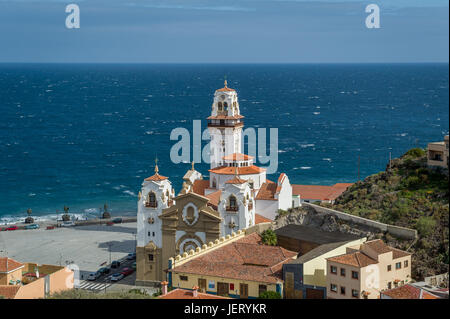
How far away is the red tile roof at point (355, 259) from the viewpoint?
4729 centimetres

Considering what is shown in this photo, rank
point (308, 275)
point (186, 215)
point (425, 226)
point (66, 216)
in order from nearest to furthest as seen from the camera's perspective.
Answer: point (308, 275) → point (425, 226) → point (186, 215) → point (66, 216)

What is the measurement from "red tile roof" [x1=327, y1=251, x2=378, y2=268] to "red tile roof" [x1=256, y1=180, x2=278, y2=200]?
74.5 feet

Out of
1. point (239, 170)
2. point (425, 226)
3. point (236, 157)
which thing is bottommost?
point (425, 226)

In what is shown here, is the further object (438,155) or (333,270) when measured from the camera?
(438,155)

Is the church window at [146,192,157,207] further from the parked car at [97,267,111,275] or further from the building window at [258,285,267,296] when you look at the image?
the building window at [258,285,267,296]

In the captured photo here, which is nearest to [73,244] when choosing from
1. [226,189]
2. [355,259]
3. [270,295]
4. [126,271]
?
[126,271]

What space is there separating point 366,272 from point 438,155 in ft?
58.7

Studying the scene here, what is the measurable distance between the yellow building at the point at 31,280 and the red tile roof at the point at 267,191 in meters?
20.4

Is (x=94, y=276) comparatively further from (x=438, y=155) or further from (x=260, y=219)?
(x=438, y=155)

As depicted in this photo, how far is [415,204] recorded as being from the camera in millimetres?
57812

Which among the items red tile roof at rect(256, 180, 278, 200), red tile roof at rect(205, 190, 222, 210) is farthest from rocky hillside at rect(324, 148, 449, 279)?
red tile roof at rect(205, 190, 222, 210)

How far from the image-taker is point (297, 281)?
51125mm

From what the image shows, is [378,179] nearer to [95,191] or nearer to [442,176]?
[442,176]
